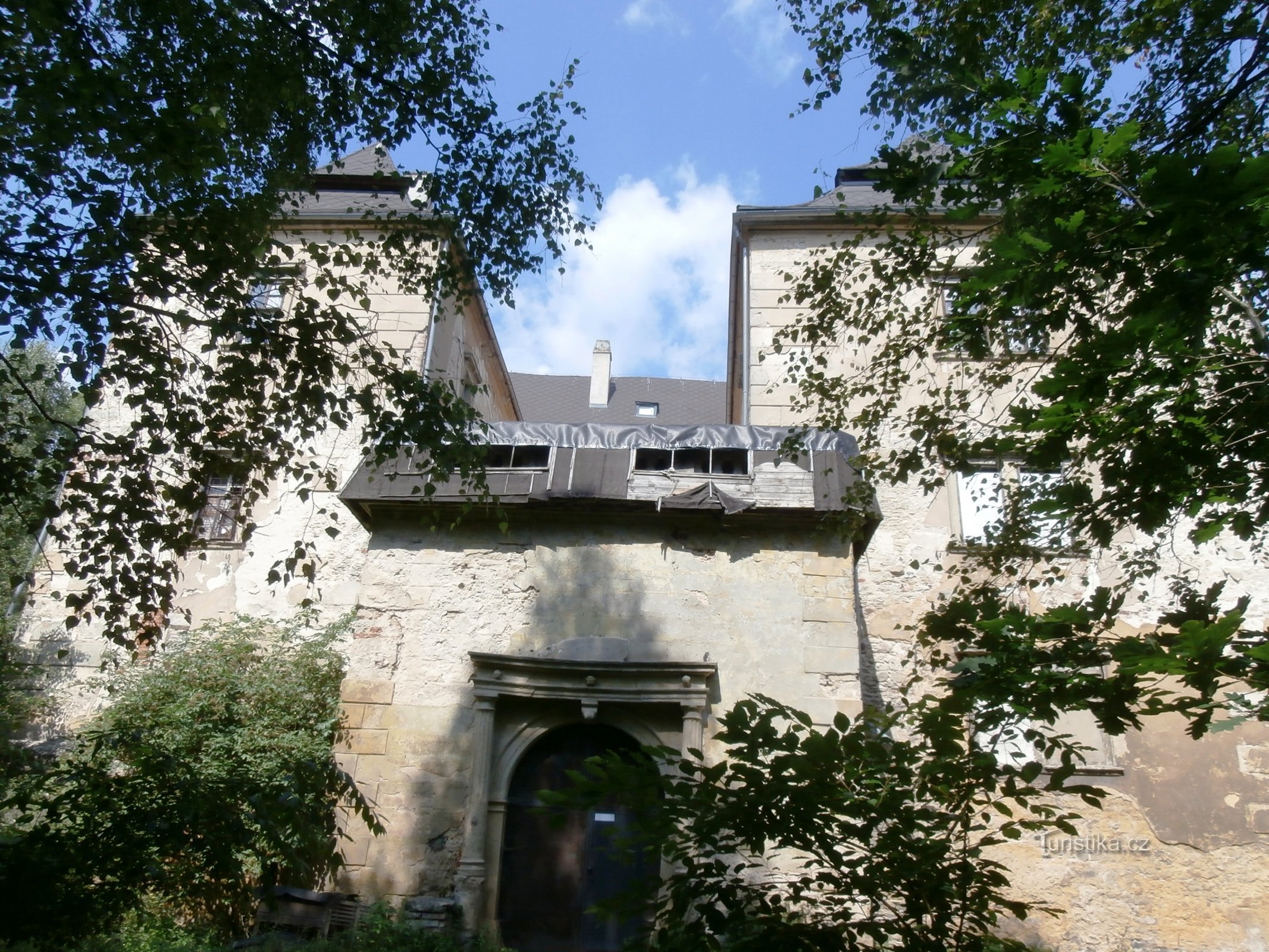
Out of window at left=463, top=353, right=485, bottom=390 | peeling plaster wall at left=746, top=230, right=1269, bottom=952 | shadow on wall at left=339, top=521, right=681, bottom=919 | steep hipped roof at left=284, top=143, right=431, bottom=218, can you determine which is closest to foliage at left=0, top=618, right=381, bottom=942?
shadow on wall at left=339, top=521, right=681, bottom=919

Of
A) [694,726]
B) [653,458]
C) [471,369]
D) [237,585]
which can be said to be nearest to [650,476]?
[653,458]

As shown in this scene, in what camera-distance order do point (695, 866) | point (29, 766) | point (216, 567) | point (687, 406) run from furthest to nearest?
point (687, 406) < point (216, 567) < point (29, 766) < point (695, 866)

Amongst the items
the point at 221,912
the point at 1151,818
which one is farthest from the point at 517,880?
the point at 1151,818

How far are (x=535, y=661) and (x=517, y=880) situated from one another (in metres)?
1.82

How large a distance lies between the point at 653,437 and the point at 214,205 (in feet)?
16.1

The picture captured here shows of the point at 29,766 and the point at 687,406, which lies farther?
the point at 687,406

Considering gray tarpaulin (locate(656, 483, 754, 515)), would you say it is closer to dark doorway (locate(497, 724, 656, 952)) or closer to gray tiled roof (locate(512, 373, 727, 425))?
dark doorway (locate(497, 724, 656, 952))

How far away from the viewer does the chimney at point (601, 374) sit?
869 inches

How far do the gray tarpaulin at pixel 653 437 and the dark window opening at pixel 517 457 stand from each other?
63 millimetres

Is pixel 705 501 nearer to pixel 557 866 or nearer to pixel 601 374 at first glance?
pixel 557 866

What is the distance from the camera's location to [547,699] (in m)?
8.09

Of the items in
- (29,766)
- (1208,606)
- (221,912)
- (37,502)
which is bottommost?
(221,912)

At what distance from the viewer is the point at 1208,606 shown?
10.2 feet

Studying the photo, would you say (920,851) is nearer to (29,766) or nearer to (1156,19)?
(29,766)
